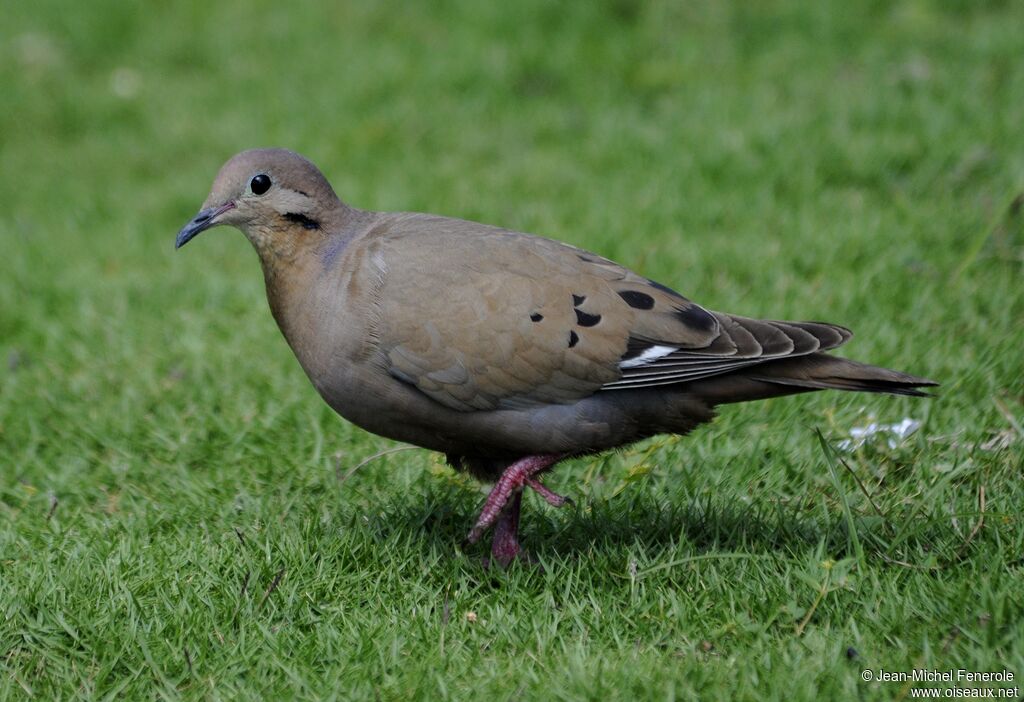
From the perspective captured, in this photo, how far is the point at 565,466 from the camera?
429 centimetres

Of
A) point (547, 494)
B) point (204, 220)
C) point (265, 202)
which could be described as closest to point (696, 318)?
point (547, 494)

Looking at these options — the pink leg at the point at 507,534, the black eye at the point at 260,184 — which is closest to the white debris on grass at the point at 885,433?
the pink leg at the point at 507,534

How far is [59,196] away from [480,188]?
2838 mm

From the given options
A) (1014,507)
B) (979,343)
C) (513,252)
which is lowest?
(1014,507)

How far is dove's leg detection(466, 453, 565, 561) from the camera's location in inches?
139

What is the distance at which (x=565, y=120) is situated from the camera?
747 centimetres

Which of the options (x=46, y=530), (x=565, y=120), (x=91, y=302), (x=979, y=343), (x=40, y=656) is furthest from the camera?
(x=565, y=120)

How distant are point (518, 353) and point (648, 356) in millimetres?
377

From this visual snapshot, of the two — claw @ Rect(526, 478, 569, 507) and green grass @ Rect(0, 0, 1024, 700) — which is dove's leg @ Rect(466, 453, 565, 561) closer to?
claw @ Rect(526, 478, 569, 507)

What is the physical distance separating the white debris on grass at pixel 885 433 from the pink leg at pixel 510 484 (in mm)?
1067

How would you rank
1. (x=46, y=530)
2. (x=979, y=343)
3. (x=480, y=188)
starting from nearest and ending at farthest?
(x=46, y=530) → (x=979, y=343) → (x=480, y=188)

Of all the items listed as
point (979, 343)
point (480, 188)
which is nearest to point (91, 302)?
point (480, 188)

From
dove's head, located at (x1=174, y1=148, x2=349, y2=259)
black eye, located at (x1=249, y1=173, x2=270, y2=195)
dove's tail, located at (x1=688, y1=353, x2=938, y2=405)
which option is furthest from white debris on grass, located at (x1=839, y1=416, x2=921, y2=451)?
black eye, located at (x1=249, y1=173, x2=270, y2=195)

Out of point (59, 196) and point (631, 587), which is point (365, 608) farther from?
point (59, 196)
